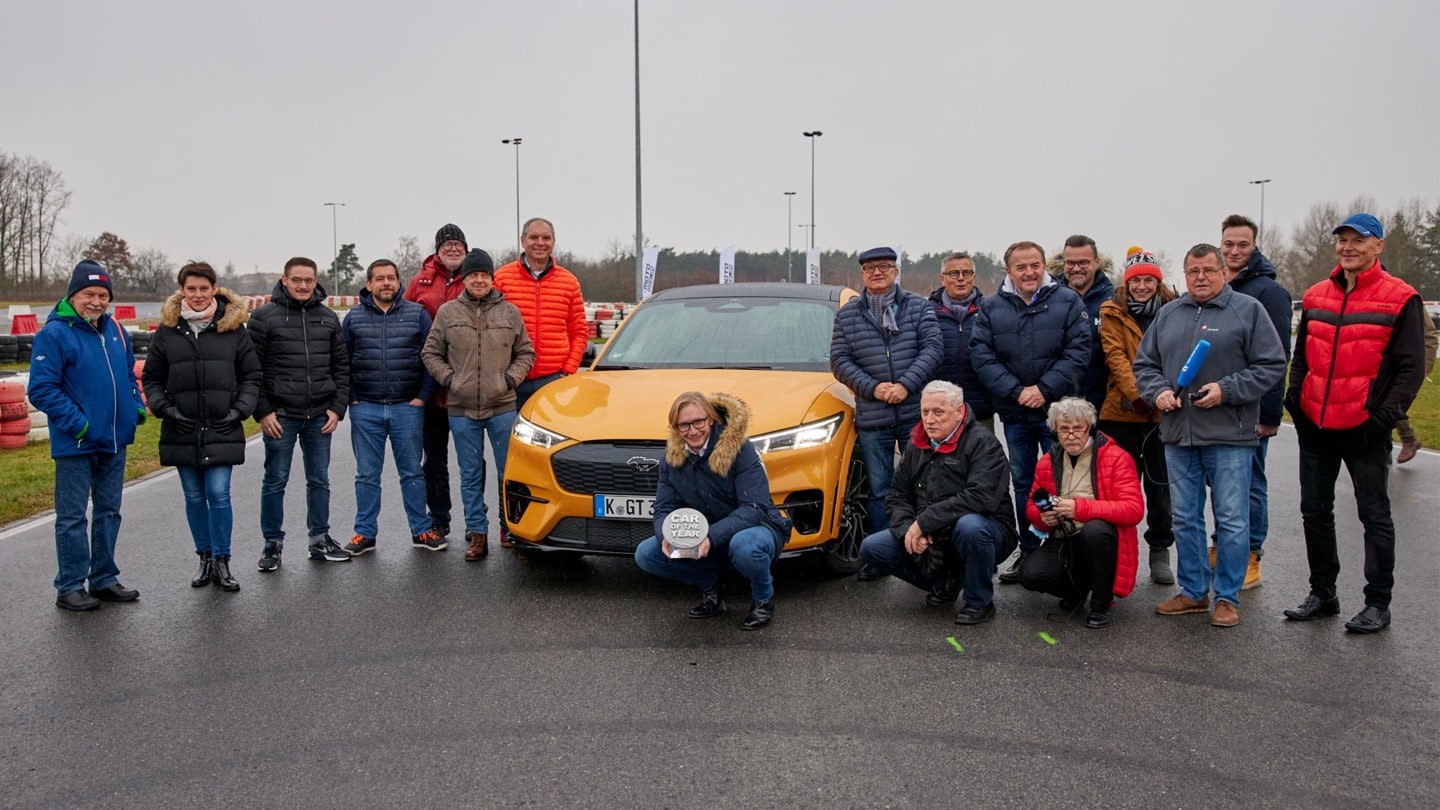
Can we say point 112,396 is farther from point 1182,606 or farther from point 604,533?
point 1182,606

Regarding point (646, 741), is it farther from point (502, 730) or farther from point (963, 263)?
point (963, 263)

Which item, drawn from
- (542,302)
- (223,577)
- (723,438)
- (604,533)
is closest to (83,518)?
(223,577)

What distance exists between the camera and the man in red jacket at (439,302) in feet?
24.1

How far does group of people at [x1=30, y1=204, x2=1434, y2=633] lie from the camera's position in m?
5.28

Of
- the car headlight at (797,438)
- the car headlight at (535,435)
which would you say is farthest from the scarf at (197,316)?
the car headlight at (797,438)

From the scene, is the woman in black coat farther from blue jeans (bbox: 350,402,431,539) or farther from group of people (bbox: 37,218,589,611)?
blue jeans (bbox: 350,402,431,539)

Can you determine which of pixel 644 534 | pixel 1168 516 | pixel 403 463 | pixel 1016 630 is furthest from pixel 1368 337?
pixel 403 463

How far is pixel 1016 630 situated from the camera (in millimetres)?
5195

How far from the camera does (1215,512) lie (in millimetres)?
5441

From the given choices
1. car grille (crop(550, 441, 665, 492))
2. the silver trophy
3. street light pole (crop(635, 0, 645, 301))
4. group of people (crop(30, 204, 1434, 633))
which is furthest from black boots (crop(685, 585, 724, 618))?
street light pole (crop(635, 0, 645, 301))

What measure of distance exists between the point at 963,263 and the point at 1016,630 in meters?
2.92

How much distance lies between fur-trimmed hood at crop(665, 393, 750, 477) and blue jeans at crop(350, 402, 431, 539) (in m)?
2.29

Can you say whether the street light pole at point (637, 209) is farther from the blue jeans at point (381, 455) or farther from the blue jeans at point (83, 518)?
the blue jeans at point (83, 518)

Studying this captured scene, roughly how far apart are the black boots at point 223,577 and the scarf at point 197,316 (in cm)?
126
